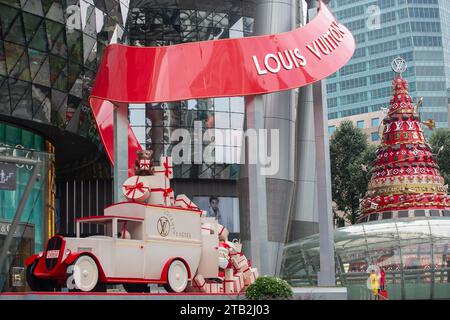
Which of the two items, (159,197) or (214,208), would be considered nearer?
(159,197)

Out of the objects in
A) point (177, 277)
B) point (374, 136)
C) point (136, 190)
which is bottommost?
point (177, 277)

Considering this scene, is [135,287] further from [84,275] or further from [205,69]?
[205,69]

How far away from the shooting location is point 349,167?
6494cm

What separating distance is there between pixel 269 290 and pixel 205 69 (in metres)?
7.43

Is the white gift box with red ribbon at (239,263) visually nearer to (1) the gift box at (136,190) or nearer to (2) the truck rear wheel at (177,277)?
(2) the truck rear wheel at (177,277)

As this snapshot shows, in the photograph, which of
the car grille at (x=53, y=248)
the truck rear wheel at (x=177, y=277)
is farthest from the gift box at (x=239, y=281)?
the car grille at (x=53, y=248)

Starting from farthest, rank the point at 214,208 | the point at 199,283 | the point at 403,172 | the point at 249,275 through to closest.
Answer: the point at 214,208 → the point at 403,172 → the point at 249,275 → the point at 199,283

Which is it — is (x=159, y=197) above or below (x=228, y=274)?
above

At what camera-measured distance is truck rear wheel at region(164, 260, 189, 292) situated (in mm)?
21578

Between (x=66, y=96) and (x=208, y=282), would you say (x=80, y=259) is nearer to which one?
(x=208, y=282)

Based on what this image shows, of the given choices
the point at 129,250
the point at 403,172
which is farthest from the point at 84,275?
the point at 403,172

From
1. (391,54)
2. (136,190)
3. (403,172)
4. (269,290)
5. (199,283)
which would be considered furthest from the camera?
(391,54)

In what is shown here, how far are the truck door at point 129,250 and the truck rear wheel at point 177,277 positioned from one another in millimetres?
864
